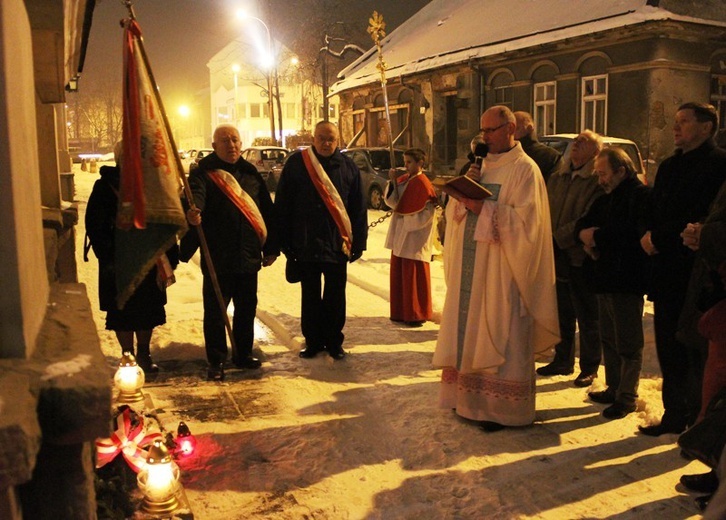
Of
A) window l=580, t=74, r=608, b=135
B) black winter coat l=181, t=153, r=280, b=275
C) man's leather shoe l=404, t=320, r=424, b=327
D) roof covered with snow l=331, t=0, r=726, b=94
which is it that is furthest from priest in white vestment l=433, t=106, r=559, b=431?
window l=580, t=74, r=608, b=135

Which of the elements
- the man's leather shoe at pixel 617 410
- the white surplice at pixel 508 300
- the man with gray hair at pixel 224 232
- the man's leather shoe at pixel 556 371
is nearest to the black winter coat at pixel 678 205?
the white surplice at pixel 508 300

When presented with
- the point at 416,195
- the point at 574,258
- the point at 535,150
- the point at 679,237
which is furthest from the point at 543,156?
the point at 679,237

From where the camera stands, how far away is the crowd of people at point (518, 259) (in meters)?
4.41

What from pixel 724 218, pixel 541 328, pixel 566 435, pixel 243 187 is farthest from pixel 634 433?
pixel 243 187

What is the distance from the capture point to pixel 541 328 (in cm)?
479

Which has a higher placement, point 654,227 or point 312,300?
point 654,227

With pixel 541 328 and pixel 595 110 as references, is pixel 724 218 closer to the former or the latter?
pixel 541 328

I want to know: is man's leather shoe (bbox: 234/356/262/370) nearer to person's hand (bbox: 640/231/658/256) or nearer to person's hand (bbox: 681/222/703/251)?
person's hand (bbox: 640/231/658/256)

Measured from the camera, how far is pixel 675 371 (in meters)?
4.62

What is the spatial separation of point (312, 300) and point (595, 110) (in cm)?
1413

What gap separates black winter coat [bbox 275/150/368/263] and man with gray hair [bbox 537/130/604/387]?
1721 millimetres

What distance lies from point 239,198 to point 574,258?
8.70ft

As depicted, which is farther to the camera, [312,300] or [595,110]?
[595,110]

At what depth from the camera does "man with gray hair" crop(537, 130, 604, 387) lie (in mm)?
5543
